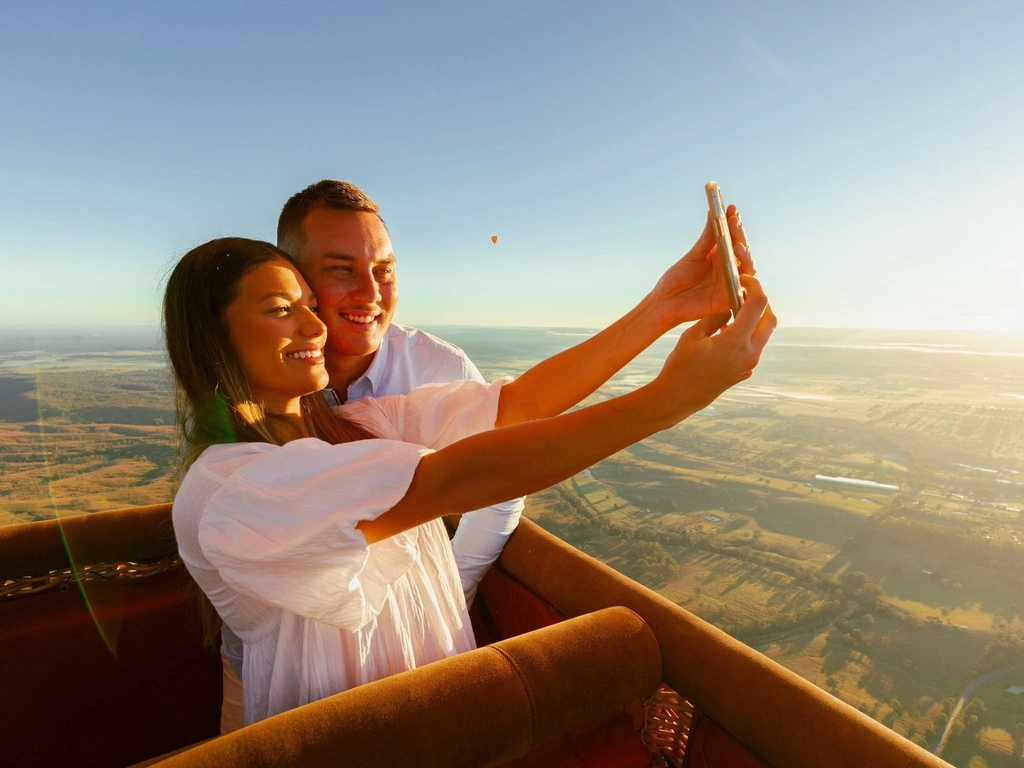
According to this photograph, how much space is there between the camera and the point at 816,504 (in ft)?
47.6

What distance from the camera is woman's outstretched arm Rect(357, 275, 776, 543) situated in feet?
2.30

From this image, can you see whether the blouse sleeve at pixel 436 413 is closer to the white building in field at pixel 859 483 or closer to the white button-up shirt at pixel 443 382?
the white button-up shirt at pixel 443 382

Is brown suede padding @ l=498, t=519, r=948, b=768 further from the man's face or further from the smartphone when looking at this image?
the man's face

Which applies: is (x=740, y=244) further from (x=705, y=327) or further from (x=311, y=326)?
(x=311, y=326)

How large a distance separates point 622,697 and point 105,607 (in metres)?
1.42

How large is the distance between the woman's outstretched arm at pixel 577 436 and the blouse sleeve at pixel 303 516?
0.12ft

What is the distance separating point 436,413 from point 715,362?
856mm

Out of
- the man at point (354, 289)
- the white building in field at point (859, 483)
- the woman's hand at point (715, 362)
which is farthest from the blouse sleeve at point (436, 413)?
the white building in field at point (859, 483)

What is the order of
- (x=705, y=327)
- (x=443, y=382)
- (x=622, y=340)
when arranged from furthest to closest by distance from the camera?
(x=443, y=382), (x=622, y=340), (x=705, y=327)

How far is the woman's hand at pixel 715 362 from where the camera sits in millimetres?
691

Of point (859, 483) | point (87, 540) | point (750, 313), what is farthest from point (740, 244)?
point (859, 483)

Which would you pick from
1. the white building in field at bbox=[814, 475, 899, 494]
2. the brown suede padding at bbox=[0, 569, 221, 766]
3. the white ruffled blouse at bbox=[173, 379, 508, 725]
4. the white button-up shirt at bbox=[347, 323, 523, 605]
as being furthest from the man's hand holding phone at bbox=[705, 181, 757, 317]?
the white building in field at bbox=[814, 475, 899, 494]

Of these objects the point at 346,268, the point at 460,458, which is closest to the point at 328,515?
the point at 460,458

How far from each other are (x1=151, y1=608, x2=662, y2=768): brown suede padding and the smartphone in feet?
2.15
